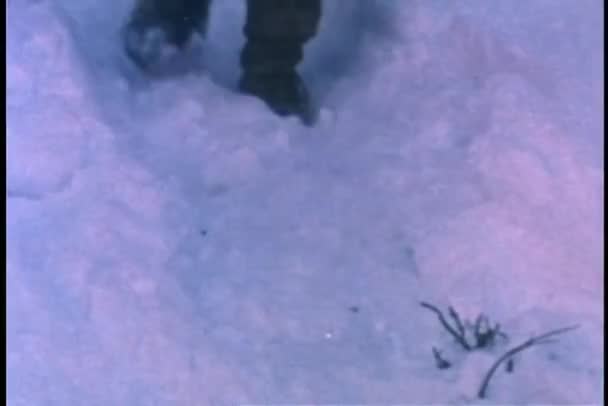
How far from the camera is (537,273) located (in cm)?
288

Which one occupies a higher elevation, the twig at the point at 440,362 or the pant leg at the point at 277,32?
the pant leg at the point at 277,32

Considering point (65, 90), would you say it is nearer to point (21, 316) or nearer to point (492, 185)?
point (21, 316)

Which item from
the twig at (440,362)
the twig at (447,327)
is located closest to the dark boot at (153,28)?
the twig at (447,327)

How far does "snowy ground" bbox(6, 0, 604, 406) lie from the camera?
2555mm

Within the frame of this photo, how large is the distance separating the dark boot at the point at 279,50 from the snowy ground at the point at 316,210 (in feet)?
0.23

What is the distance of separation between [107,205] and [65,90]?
0.44 metres

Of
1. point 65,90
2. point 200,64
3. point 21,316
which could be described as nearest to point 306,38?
point 200,64

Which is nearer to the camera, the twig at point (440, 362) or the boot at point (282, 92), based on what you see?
the twig at point (440, 362)

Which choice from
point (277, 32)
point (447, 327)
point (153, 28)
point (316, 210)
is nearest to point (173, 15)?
point (153, 28)

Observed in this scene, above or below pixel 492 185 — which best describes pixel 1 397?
below

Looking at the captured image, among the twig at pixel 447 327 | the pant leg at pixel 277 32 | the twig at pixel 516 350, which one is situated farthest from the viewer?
the pant leg at pixel 277 32

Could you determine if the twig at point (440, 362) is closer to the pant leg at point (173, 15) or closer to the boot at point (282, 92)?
the boot at point (282, 92)

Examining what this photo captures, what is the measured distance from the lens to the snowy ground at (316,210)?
2.55m

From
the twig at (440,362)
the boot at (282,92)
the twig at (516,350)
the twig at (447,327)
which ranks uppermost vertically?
the boot at (282,92)
